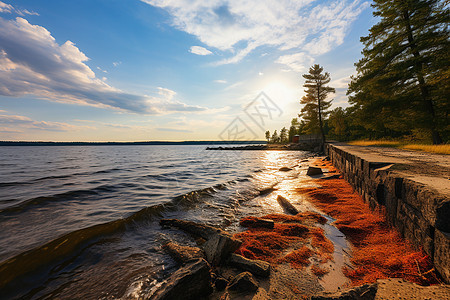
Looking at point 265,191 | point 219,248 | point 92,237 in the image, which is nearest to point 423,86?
point 265,191

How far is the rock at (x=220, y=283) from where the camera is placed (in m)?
2.45

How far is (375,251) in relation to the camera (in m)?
2.82

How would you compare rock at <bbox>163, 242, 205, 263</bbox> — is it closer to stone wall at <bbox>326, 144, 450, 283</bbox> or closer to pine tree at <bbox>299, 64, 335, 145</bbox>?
stone wall at <bbox>326, 144, 450, 283</bbox>

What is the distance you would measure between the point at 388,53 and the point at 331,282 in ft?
52.6

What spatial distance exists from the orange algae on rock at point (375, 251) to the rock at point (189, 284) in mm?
2080

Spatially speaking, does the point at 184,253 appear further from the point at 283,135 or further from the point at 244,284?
the point at 283,135

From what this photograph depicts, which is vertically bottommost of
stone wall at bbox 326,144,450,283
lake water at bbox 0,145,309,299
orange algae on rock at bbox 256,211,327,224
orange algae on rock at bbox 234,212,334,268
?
lake water at bbox 0,145,309,299

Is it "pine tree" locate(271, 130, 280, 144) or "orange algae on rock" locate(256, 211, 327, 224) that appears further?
"pine tree" locate(271, 130, 280, 144)

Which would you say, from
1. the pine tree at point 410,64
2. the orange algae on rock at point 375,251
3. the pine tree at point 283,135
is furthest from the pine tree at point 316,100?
the pine tree at point 283,135

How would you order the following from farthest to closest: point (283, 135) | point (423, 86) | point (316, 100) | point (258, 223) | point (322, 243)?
point (283, 135)
point (316, 100)
point (423, 86)
point (258, 223)
point (322, 243)

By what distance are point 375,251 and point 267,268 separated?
6.27ft

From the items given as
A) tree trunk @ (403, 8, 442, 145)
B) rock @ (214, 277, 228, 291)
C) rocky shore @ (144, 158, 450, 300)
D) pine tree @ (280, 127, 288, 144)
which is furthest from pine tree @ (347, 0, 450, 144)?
pine tree @ (280, 127, 288, 144)

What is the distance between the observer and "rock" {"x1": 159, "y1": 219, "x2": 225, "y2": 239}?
3834mm

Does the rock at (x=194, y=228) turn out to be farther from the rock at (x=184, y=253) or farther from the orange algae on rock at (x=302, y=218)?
the orange algae on rock at (x=302, y=218)
